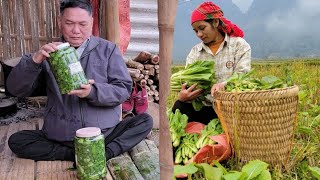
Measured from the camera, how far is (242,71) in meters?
3.83

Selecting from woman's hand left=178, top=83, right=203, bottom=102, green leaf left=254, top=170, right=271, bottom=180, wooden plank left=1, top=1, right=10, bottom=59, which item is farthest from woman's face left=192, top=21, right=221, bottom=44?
wooden plank left=1, top=1, right=10, bottom=59

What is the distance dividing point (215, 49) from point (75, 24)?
5.66 feet

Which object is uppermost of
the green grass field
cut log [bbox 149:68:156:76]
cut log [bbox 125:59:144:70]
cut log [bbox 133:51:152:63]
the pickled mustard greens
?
cut log [bbox 133:51:152:63]

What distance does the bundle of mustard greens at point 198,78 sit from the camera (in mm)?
3738

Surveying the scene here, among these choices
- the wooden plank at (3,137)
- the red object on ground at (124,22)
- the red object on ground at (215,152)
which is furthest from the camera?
the red object on ground at (124,22)

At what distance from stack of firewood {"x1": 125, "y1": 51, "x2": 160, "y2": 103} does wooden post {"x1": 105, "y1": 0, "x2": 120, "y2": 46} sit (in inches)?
38.1

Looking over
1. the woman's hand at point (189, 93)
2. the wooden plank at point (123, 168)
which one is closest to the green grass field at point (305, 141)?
the woman's hand at point (189, 93)

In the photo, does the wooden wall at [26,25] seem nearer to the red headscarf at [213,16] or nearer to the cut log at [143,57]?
the cut log at [143,57]

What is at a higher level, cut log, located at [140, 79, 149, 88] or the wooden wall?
the wooden wall

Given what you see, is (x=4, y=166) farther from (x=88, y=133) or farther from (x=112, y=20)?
(x=112, y=20)

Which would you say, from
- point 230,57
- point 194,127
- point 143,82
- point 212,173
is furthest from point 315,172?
point 143,82

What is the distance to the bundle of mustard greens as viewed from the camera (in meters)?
3.74

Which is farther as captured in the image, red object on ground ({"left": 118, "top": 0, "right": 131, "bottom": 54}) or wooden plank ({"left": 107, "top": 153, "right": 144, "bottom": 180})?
red object on ground ({"left": 118, "top": 0, "right": 131, "bottom": 54})

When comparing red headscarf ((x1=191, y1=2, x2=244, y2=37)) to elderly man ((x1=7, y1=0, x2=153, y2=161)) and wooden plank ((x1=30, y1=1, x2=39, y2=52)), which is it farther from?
wooden plank ((x1=30, y1=1, x2=39, y2=52))
